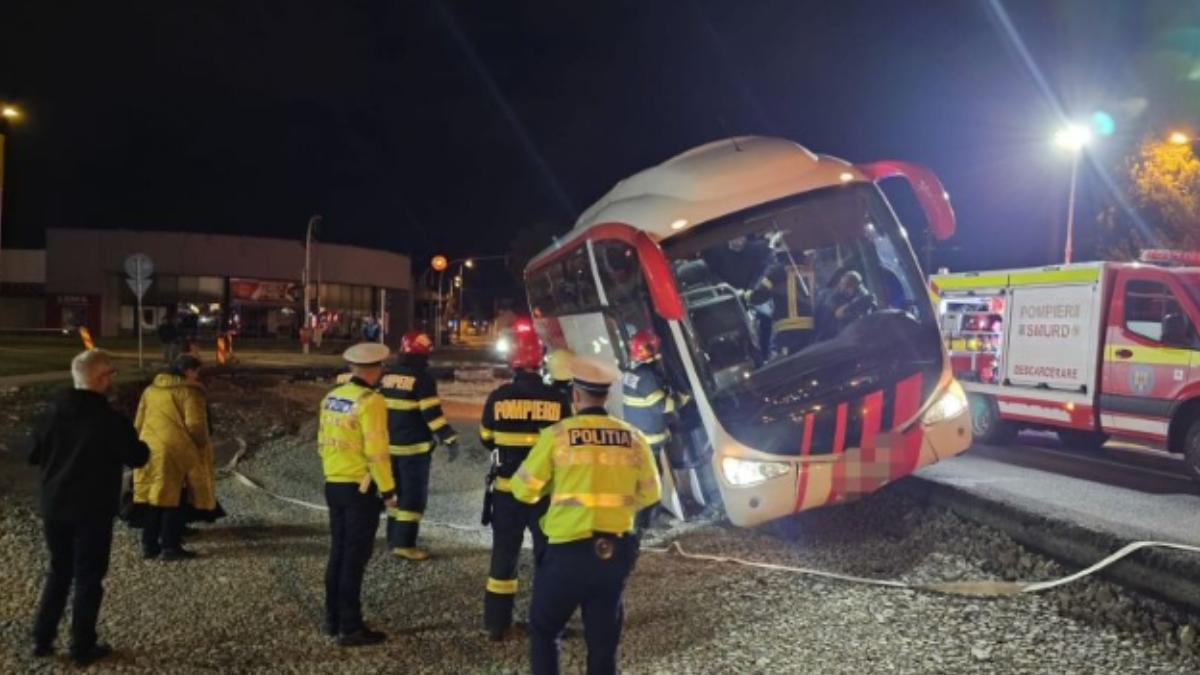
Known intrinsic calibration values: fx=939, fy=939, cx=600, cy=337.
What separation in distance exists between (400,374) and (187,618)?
2215mm

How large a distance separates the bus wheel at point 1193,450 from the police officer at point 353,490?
28.9 ft

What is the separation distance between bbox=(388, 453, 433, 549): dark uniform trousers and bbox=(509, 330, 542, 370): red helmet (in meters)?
1.82

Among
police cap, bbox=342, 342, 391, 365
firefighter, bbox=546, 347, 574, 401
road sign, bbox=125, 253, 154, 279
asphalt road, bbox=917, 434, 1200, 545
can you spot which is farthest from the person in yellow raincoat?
road sign, bbox=125, 253, 154, 279

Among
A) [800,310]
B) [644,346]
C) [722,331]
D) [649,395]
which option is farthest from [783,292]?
[649,395]

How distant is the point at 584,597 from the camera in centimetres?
396

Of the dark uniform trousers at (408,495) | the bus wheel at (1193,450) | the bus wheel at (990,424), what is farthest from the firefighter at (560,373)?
the bus wheel at (990,424)

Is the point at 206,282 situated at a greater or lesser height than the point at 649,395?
greater

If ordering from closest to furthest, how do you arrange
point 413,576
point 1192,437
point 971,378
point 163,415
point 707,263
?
point 413,576 < point 163,415 < point 707,263 < point 1192,437 < point 971,378

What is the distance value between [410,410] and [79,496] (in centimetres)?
246

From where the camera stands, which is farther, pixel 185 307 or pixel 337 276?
pixel 337 276

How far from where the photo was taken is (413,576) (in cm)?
673

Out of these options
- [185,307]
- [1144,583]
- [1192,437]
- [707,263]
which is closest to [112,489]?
[707,263]

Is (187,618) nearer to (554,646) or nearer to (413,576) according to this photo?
(413,576)

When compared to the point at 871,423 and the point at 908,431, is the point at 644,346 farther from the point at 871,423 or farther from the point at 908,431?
the point at 908,431
